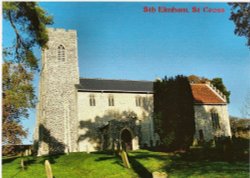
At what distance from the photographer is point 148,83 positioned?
41.3m

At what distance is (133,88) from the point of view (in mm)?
38125

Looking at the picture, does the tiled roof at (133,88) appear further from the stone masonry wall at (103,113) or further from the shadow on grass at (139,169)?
the shadow on grass at (139,169)

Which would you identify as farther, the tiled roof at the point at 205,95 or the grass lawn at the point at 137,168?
the tiled roof at the point at 205,95

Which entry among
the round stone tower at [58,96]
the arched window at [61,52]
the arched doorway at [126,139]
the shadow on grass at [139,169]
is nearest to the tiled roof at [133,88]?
the round stone tower at [58,96]

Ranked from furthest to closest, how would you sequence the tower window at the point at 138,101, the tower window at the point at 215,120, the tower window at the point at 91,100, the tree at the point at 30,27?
the tower window at the point at 215,120
the tower window at the point at 138,101
the tower window at the point at 91,100
the tree at the point at 30,27

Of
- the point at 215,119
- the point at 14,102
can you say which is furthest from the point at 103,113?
the point at 14,102

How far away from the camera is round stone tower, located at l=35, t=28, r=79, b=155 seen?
3350 cm

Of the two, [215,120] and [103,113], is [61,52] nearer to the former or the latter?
[103,113]

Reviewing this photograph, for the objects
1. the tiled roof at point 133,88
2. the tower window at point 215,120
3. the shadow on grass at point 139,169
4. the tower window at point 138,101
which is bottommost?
the shadow on grass at point 139,169

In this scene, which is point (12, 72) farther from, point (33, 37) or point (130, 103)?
point (130, 103)

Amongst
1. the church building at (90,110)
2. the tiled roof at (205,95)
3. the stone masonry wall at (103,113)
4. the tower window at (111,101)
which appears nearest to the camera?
the church building at (90,110)

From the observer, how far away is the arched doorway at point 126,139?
108 ft

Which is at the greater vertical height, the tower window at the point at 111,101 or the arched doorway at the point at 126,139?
the tower window at the point at 111,101

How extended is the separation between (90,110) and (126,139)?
192 inches
